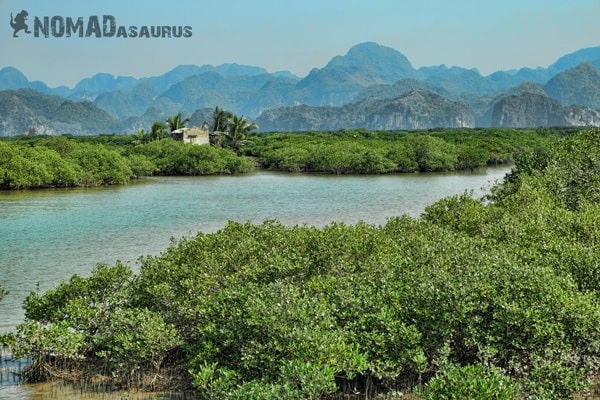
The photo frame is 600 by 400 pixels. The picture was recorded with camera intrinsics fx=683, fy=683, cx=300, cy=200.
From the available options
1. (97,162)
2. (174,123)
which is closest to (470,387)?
(97,162)

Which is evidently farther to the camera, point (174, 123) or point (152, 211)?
point (174, 123)

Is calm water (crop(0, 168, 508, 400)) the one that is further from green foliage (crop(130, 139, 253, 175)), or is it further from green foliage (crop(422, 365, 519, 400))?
green foliage (crop(422, 365, 519, 400))

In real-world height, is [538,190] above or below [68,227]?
above

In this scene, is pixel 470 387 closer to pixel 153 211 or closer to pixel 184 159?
pixel 153 211

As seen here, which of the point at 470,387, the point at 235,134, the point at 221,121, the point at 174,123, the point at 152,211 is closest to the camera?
the point at 470,387

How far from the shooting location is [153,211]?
37938 mm

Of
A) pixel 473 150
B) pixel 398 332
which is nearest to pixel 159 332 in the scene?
pixel 398 332

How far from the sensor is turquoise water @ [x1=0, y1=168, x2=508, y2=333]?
23047 millimetres

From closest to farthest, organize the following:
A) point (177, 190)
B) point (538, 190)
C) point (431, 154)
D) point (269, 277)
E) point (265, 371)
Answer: point (265, 371), point (269, 277), point (538, 190), point (177, 190), point (431, 154)

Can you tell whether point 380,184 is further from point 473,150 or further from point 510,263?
point 510,263

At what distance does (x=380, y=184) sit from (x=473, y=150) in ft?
67.5

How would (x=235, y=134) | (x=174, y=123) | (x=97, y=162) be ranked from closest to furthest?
(x=97, y=162), (x=235, y=134), (x=174, y=123)

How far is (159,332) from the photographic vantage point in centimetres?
1102

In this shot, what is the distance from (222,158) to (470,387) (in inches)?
2496
